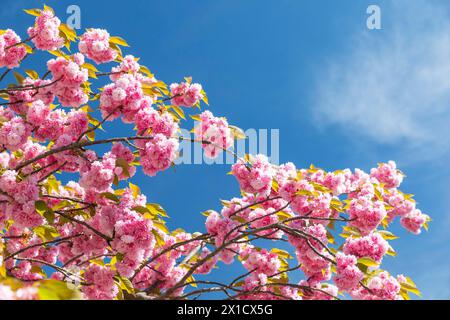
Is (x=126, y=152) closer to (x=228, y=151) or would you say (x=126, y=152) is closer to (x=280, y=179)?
(x=228, y=151)

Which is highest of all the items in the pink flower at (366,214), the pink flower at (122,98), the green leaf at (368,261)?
the pink flower at (122,98)

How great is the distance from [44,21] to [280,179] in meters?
3.29

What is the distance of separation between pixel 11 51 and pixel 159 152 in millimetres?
2524

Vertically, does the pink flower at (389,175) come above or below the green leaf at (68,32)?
below

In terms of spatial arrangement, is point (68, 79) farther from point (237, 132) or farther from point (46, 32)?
point (237, 132)

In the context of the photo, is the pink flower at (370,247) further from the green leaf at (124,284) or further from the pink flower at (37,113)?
the pink flower at (37,113)

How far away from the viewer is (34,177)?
201 inches

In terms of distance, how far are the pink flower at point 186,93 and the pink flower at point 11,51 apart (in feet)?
6.20

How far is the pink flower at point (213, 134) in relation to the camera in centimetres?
551

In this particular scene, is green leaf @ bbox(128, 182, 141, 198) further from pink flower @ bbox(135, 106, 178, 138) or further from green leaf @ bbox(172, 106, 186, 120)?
green leaf @ bbox(172, 106, 186, 120)

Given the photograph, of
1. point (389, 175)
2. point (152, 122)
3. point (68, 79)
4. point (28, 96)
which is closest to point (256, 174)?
point (152, 122)

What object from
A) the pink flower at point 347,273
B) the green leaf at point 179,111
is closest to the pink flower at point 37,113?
the green leaf at point 179,111
